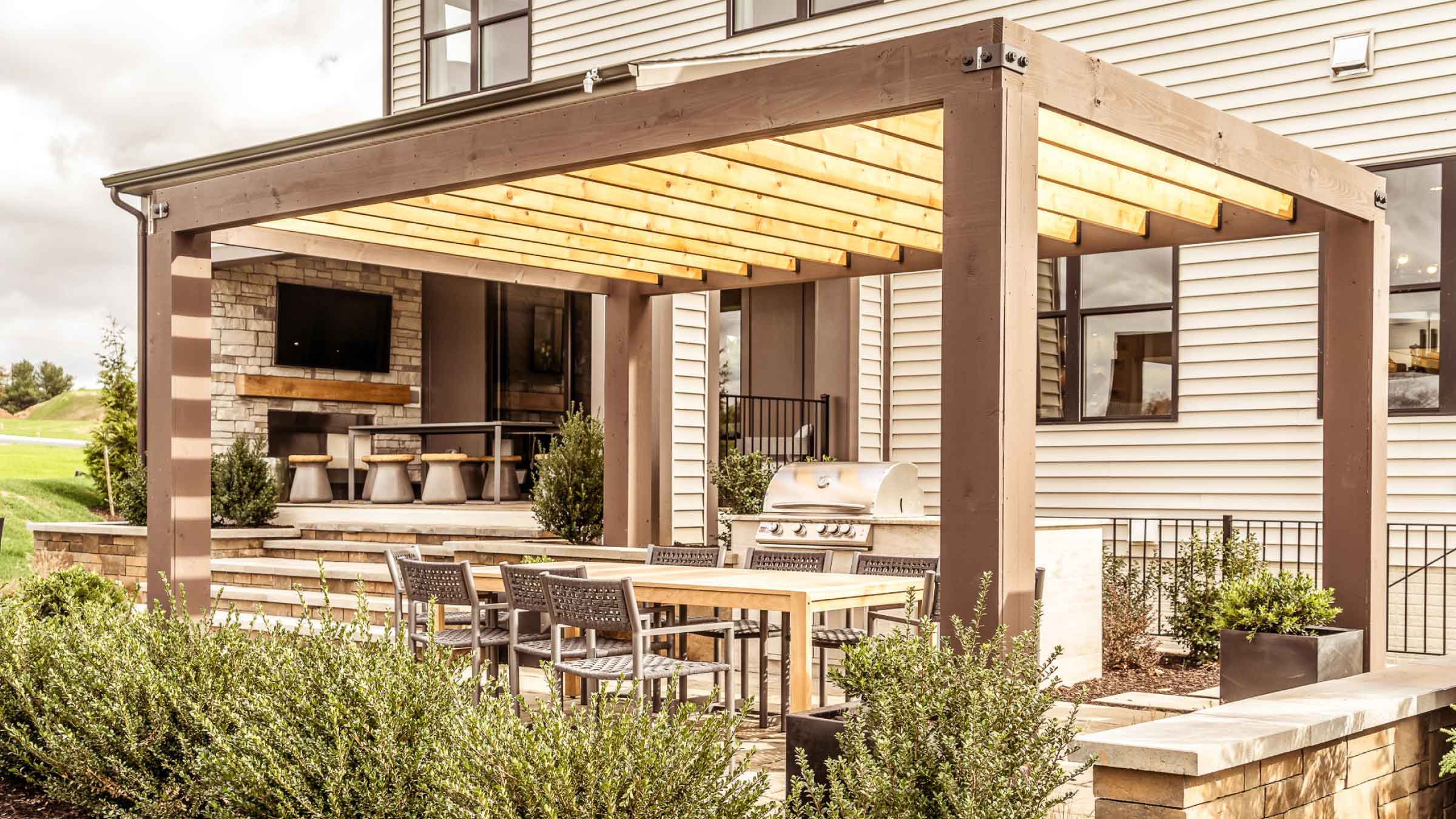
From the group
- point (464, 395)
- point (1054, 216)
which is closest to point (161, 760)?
point (1054, 216)

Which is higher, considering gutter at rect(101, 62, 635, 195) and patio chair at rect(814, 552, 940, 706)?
gutter at rect(101, 62, 635, 195)

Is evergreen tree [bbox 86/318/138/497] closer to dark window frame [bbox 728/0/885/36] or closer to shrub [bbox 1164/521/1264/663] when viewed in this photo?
dark window frame [bbox 728/0/885/36]

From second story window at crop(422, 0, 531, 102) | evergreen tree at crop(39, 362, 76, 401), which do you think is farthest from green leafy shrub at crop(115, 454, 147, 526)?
evergreen tree at crop(39, 362, 76, 401)

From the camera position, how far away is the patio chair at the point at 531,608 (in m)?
6.34

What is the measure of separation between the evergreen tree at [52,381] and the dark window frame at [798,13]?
2775 cm

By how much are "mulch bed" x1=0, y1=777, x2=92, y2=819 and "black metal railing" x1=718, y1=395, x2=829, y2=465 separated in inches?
302

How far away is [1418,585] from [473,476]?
10146 mm

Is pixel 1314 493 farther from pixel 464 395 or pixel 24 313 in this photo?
pixel 24 313

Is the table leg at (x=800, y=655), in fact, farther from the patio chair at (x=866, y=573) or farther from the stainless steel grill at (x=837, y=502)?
the stainless steel grill at (x=837, y=502)

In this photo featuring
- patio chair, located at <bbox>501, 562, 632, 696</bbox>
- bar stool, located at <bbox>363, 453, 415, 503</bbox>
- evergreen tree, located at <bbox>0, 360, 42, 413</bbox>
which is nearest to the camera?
patio chair, located at <bbox>501, 562, 632, 696</bbox>

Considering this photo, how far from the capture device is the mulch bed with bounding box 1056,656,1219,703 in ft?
25.5

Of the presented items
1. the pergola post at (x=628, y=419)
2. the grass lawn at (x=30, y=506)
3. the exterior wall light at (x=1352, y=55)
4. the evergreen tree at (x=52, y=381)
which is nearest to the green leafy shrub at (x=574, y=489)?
the pergola post at (x=628, y=419)

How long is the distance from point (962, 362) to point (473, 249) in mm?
4836

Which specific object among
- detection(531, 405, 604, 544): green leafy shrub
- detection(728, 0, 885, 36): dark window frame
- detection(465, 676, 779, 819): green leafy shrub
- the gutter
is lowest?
detection(465, 676, 779, 819): green leafy shrub
